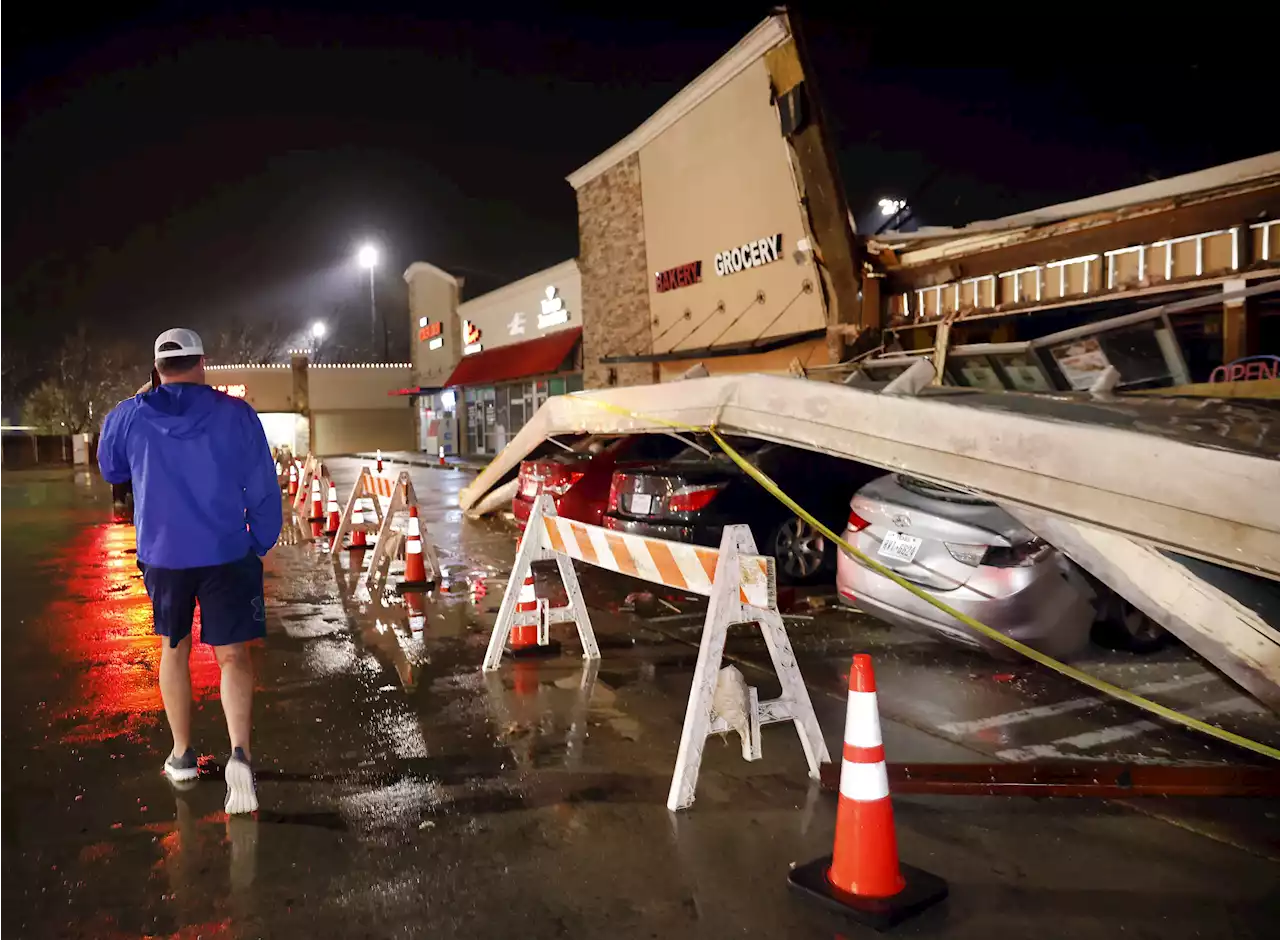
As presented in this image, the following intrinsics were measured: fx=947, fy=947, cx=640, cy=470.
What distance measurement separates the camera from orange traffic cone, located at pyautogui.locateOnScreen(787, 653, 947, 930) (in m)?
3.10

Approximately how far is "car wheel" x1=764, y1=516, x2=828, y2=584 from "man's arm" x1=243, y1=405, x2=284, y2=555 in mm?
5054

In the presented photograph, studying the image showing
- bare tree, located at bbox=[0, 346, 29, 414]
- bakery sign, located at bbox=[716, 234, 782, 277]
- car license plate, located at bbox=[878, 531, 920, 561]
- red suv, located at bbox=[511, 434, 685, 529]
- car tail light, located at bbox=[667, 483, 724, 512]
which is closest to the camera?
car license plate, located at bbox=[878, 531, 920, 561]

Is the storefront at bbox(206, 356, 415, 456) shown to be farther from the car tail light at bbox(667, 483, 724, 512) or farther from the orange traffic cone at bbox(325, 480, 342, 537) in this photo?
the car tail light at bbox(667, 483, 724, 512)

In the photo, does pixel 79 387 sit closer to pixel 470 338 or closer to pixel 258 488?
pixel 470 338

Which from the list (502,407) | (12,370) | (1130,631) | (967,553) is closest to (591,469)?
(967,553)

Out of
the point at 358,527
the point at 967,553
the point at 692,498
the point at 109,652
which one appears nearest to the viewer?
the point at 967,553

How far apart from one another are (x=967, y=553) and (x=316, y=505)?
12717 millimetres

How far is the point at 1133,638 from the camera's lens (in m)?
6.07

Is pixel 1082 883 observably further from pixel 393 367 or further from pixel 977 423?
pixel 393 367

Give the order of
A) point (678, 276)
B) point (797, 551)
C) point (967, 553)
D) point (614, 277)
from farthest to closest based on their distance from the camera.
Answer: point (614, 277)
point (678, 276)
point (797, 551)
point (967, 553)

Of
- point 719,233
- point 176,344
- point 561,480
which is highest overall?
point 719,233

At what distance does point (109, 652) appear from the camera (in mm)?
6891

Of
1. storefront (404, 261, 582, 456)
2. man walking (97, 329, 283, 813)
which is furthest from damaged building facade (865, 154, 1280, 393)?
storefront (404, 261, 582, 456)

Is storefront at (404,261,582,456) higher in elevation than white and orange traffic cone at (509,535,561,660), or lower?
higher
